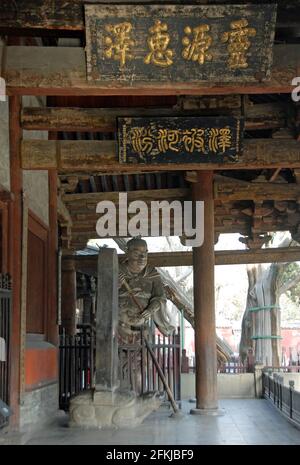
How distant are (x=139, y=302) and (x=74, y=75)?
341cm

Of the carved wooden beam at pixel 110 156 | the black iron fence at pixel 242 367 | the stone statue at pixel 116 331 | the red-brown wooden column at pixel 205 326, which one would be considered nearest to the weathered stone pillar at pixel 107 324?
the stone statue at pixel 116 331

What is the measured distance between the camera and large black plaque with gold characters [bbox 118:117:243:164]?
273 inches

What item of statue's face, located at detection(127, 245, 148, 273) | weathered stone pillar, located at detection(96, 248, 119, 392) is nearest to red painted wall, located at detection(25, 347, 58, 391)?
weathered stone pillar, located at detection(96, 248, 119, 392)

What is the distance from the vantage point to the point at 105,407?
21.7ft

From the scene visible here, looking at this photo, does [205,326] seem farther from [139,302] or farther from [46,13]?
[46,13]

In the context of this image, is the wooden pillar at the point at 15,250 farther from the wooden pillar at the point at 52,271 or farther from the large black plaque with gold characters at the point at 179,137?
the wooden pillar at the point at 52,271

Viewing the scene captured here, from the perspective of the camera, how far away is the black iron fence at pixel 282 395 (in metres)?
7.16

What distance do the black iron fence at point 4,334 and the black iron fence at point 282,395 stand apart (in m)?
3.29

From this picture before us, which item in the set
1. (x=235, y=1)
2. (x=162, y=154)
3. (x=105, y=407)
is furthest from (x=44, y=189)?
(x=235, y=1)

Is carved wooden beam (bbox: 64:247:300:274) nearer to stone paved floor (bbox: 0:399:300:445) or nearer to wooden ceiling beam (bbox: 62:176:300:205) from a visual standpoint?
wooden ceiling beam (bbox: 62:176:300:205)

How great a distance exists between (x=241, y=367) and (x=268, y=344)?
2894 mm

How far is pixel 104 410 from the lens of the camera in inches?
261

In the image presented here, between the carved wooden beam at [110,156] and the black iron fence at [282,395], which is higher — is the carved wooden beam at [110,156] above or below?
above
